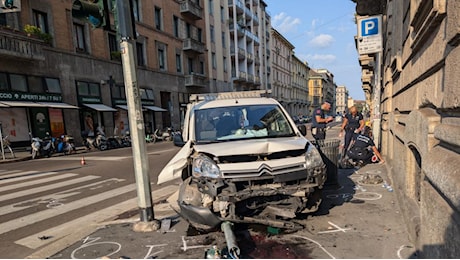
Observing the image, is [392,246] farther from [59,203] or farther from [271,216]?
[59,203]

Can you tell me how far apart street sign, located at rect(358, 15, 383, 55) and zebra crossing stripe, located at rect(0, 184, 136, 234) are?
7.37 m

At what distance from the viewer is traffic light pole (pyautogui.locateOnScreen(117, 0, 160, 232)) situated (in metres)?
3.82

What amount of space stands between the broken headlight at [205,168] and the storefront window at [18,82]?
17406 millimetres

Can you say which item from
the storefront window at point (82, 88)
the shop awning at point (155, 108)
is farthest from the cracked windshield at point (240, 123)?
the shop awning at point (155, 108)

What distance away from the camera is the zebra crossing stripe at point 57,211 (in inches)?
186

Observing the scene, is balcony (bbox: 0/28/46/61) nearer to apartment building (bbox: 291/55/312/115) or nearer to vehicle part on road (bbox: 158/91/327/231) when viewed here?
vehicle part on road (bbox: 158/91/327/231)

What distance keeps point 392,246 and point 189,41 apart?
30.9 meters

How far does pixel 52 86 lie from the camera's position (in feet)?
58.7

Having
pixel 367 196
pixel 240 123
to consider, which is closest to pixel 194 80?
pixel 240 123

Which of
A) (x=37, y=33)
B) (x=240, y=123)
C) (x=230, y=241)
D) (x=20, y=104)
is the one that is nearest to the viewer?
(x=230, y=241)

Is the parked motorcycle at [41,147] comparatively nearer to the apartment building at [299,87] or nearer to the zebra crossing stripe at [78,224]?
the zebra crossing stripe at [78,224]

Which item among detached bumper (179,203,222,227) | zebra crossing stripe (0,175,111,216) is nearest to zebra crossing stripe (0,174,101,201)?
zebra crossing stripe (0,175,111,216)

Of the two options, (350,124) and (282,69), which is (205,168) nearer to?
(350,124)

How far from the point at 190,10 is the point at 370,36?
26890 millimetres
